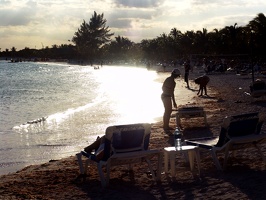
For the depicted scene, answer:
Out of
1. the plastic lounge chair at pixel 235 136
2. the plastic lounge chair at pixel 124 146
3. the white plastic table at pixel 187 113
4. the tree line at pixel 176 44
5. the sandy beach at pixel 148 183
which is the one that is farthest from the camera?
the tree line at pixel 176 44

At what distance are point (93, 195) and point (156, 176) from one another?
3.66 feet

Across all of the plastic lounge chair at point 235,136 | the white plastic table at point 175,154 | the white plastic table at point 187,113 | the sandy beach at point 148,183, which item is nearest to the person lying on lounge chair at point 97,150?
the sandy beach at point 148,183

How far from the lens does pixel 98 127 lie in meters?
18.6

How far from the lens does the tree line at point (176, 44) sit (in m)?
59.5

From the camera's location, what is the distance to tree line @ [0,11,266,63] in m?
59.5

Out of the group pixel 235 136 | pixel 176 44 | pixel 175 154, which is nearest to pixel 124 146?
pixel 175 154

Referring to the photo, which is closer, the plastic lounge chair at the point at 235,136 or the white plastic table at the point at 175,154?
the white plastic table at the point at 175,154

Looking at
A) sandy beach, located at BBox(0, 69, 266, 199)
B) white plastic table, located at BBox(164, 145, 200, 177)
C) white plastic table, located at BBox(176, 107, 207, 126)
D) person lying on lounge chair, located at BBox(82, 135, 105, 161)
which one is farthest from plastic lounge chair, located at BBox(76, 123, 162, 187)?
white plastic table, located at BBox(176, 107, 207, 126)

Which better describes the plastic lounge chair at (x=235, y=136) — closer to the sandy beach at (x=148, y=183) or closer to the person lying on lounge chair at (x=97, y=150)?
the sandy beach at (x=148, y=183)

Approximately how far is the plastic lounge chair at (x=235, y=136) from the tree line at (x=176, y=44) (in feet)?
43.1

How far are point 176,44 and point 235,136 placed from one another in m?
112

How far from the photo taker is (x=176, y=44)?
390ft

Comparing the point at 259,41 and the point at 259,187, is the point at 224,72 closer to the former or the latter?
the point at 259,41

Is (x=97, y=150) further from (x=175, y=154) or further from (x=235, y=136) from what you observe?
(x=235, y=136)
